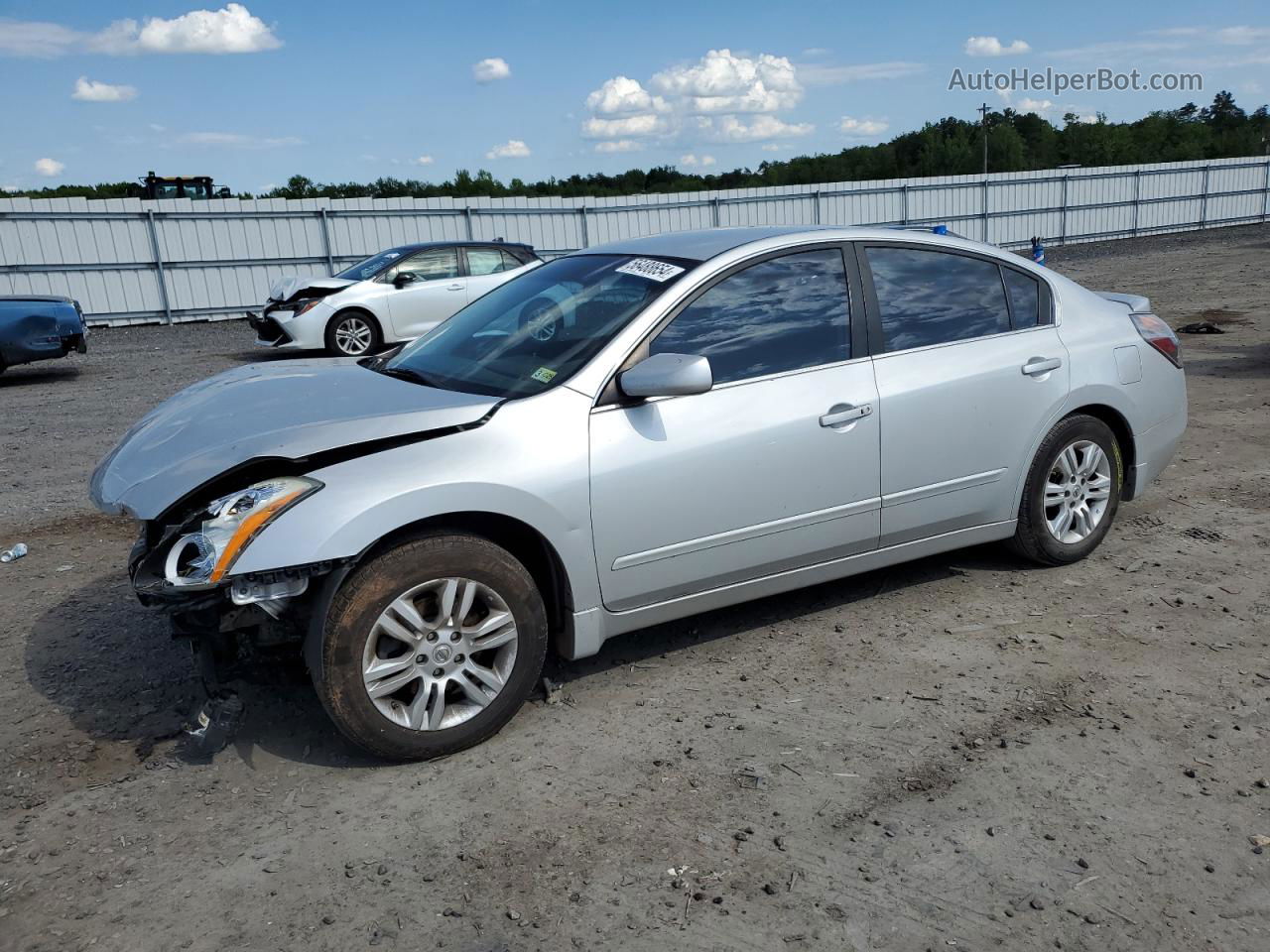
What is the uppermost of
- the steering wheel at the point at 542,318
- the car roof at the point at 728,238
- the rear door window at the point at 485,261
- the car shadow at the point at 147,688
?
the car roof at the point at 728,238

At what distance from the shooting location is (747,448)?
4.02 meters

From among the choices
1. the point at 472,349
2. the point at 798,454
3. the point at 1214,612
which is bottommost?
the point at 1214,612

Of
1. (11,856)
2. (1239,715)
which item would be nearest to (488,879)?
(11,856)

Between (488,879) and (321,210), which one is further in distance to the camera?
(321,210)

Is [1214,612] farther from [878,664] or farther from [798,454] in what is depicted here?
[798,454]

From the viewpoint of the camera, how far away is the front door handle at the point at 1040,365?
482 cm

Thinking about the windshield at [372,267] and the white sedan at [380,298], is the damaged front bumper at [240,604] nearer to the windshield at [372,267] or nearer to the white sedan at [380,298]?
the white sedan at [380,298]

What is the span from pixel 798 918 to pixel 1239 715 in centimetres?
200

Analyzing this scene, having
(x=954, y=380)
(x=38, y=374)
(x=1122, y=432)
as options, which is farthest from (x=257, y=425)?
(x=38, y=374)

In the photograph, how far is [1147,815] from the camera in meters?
3.12

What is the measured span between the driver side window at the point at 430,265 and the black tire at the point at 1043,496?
37.2 feet

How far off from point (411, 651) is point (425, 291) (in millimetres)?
11939

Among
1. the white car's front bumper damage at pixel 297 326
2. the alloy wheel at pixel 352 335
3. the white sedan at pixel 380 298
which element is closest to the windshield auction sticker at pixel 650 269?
the white sedan at pixel 380 298

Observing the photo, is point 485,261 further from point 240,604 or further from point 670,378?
point 240,604
